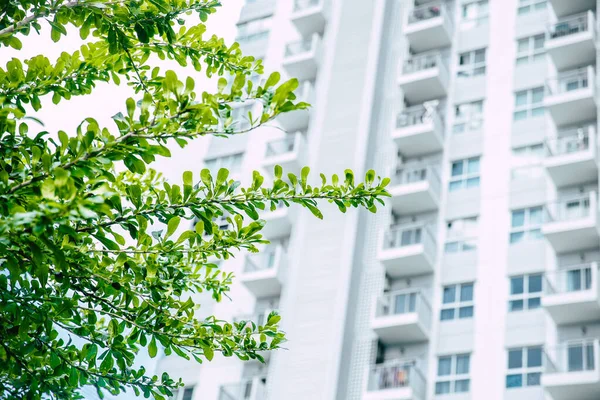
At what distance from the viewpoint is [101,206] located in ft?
13.1

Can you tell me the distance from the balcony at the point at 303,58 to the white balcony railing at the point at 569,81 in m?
8.69

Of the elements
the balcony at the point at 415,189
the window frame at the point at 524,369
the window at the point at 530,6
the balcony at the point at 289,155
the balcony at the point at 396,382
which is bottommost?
the balcony at the point at 396,382

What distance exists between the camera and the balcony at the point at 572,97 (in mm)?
25359

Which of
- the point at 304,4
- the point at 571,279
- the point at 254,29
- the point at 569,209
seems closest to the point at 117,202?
the point at 571,279

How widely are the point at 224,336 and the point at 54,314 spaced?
1.10m

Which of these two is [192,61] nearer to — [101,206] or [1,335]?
[1,335]

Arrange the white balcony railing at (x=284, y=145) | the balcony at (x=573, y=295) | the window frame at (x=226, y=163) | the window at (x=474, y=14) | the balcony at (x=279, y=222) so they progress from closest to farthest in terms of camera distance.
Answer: the balcony at (x=573, y=295) < the balcony at (x=279, y=222) < the white balcony railing at (x=284, y=145) < the window at (x=474, y=14) < the window frame at (x=226, y=163)

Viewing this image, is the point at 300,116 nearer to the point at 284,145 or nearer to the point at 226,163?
the point at 284,145

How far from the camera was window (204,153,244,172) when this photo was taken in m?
31.9

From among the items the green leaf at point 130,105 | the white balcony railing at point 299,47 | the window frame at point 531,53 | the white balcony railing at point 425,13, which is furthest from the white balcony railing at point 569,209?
the green leaf at point 130,105

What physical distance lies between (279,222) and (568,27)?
10.6 meters

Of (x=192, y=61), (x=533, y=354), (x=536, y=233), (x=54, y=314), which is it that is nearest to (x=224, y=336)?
(x=54, y=314)

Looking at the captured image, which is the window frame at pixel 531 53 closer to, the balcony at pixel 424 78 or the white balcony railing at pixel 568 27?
the white balcony railing at pixel 568 27

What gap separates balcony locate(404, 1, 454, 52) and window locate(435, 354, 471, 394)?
36.6 feet
